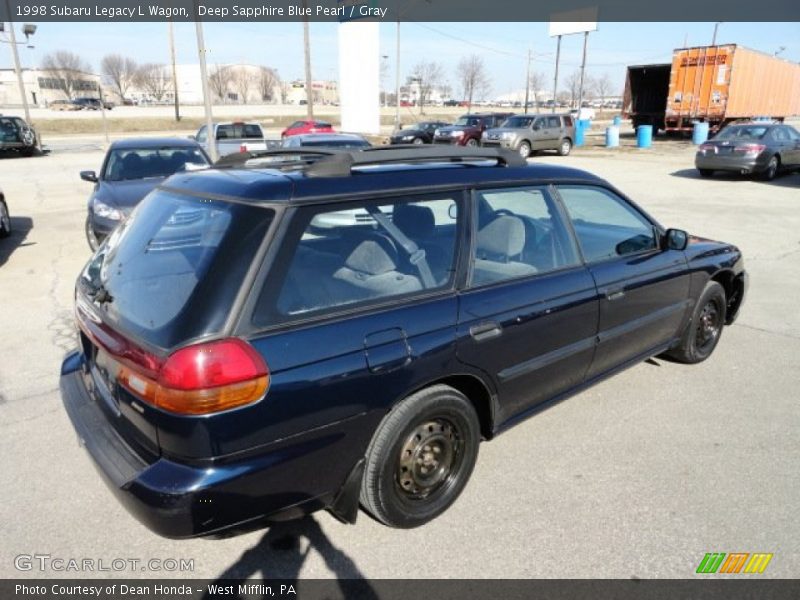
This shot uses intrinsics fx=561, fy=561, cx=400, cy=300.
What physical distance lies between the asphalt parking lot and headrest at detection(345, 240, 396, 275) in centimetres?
127

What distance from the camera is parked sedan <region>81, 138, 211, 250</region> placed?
716 cm

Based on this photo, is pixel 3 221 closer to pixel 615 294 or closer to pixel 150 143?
pixel 150 143

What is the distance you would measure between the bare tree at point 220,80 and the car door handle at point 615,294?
95.6 metres

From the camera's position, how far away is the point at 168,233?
2.60 metres

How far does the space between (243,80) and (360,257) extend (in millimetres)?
122811

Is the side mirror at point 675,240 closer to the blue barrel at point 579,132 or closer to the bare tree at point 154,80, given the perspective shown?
the blue barrel at point 579,132

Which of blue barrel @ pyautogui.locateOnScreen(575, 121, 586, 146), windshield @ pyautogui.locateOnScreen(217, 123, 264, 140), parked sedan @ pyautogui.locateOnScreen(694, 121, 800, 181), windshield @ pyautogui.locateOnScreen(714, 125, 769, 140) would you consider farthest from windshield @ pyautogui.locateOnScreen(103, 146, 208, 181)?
blue barrel @ pyautogui.locateOnScreen(575, 121, 586, 146)

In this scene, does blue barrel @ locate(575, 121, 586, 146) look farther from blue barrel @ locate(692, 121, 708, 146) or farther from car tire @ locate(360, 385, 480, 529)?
car tire @ locate(360, 385, 480, 529)

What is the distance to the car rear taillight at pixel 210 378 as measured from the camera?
2002 millimetres

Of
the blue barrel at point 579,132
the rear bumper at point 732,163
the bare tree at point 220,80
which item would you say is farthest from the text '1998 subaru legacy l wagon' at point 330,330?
the bare tree at point 220,80

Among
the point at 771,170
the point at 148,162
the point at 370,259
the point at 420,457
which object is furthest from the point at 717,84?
the point at 420,457

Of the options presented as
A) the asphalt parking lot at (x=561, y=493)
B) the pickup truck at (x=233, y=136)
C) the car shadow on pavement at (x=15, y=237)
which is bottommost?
the asphalt parking lot at (x=561, y=493)

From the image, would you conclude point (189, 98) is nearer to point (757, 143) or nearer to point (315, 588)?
point (757, 143)

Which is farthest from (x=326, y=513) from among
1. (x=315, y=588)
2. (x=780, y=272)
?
(x=780, y=272)
